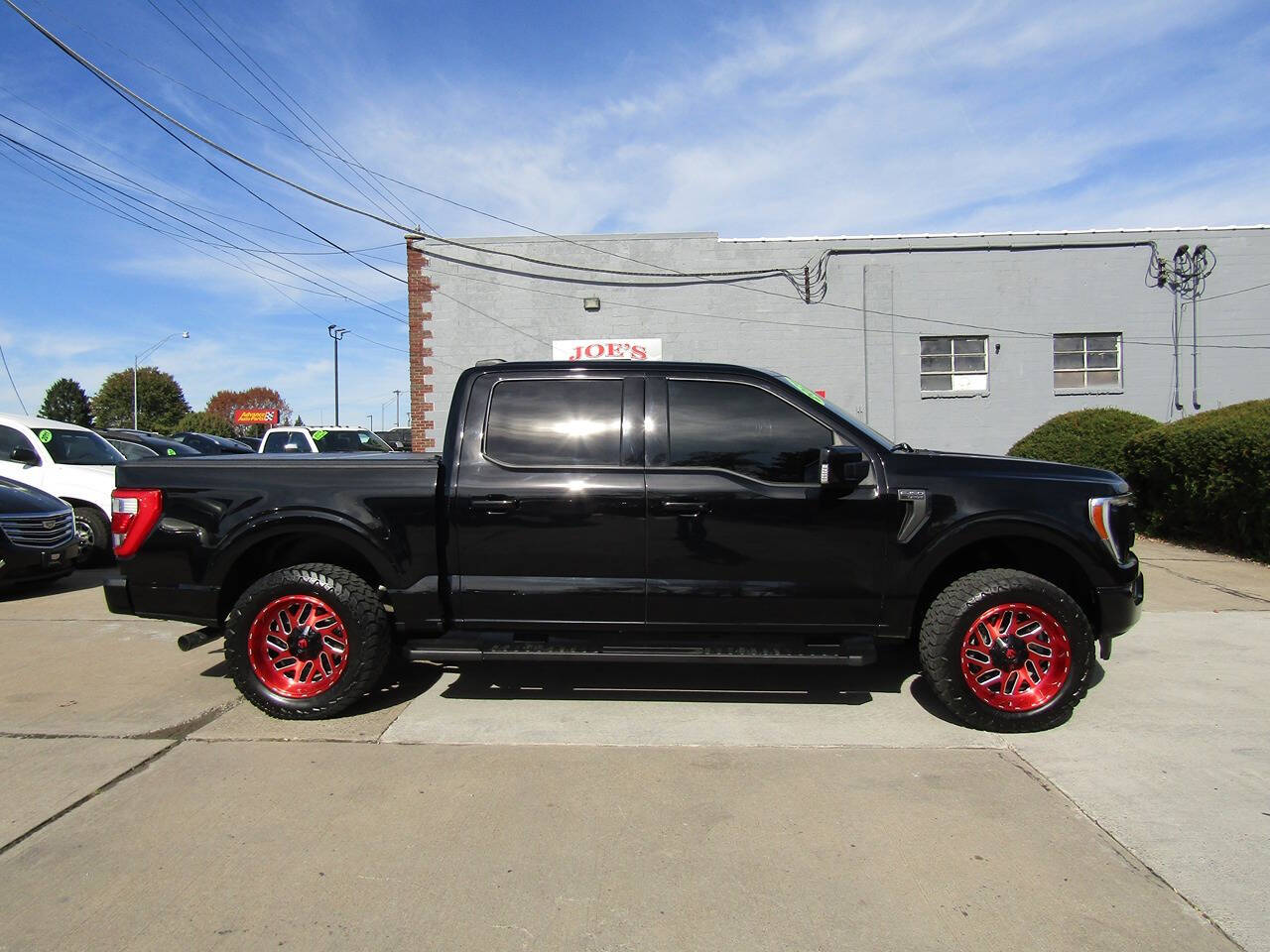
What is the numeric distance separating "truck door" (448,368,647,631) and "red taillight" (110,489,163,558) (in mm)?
1730

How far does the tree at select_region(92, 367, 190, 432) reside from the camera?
82.8 metres

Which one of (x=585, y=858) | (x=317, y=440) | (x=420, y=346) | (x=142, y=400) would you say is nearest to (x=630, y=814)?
(x=585, y=858)

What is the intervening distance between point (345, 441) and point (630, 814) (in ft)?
48.4

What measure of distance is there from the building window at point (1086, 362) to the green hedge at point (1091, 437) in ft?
14.6

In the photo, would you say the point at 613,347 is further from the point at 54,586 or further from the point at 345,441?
the point at 54,586

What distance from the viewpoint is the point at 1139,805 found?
3.59 meters

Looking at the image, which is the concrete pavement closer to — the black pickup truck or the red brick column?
the black pickup truck

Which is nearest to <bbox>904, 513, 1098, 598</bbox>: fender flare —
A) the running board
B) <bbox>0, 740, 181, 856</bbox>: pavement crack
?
the running board

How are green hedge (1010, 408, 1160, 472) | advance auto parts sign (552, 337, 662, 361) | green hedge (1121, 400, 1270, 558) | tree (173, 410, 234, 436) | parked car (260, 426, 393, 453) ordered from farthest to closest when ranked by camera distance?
tree (173, 410, 234, 436) < advance auto parts sign (552, 337, 662, 361) < parked car (260, 426, 393, 453) < green hedge (1010, 408, 1160, 472) < green hedge (1121, 400, 1270, 558)

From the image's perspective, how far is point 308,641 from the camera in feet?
14.9

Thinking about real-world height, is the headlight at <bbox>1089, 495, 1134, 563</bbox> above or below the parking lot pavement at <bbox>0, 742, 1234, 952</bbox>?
above

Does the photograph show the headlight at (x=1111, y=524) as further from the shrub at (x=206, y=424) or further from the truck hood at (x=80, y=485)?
the shrub at (x=206, y=424)

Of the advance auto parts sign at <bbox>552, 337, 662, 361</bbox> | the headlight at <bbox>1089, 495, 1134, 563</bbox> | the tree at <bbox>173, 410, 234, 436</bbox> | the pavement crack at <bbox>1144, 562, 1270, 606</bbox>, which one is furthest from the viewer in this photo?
the tree at <bbox>173, 410, 234, 436</bbox>

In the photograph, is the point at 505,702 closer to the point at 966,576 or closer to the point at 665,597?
the point at 665,597
